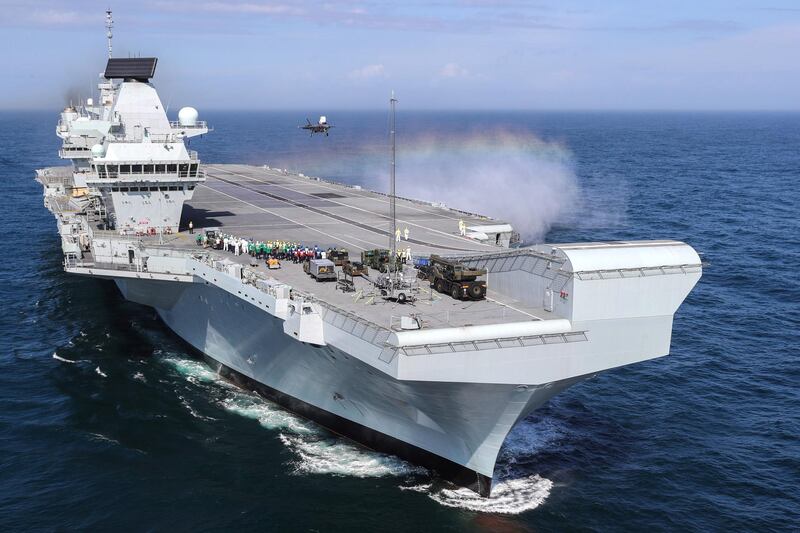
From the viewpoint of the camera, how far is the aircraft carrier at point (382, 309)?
21438 millimetres

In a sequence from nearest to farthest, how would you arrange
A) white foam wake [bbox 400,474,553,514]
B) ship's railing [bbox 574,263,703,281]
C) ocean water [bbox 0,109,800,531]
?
ship's railing [bbox 574,263,703,281] < ocean water [bbox 0,109,800,531] < white foam wake [bbox 400,474,553,514]

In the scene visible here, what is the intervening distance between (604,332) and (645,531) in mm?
5739

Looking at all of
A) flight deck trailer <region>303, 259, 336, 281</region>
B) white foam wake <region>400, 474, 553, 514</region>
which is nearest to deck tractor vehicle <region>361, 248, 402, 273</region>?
flight deck trailer <region>303, 259, 336, 281</region>

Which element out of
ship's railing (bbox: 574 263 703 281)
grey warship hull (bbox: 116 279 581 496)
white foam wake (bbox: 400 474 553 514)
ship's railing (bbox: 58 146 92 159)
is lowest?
white foam wake (bbox: 400 474 553 514)

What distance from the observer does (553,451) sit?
26.8 metres

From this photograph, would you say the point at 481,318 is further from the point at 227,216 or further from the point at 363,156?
the point at 363,156

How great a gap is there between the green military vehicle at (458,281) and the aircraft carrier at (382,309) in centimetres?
28

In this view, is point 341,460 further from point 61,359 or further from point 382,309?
point 61,359

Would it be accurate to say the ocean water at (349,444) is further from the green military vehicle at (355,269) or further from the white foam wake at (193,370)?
the green military vehicle at (355,269)

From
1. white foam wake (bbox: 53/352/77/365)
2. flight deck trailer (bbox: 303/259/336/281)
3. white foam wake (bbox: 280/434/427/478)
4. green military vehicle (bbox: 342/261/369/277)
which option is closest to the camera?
white foam wake (bbox: 280/434/427/478)

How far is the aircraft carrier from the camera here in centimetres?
2144

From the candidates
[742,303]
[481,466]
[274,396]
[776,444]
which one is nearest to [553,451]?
[481,466]

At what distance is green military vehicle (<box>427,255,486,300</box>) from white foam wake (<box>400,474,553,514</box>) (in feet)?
20.1

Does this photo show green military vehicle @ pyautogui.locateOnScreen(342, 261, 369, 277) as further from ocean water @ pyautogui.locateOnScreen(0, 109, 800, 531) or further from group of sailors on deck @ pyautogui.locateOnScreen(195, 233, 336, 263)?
ocean water @ pyautogui.locateOnScreen(0, 109, 800, 531)
